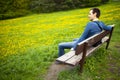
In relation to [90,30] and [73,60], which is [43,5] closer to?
[90,30]

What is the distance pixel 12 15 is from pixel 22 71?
31.1 m

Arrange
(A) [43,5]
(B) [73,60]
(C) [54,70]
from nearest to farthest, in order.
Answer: (B) [73,60] < (C) [54,70] < (A) [43,5]

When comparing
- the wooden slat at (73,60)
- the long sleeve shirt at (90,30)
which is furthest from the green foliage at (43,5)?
the wooden slat at (73,60)

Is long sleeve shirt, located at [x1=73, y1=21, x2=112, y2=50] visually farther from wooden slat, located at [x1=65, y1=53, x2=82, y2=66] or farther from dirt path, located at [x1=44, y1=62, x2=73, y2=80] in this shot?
dirt path, located at [x1=44, y1=62, x2=73, y2=80]

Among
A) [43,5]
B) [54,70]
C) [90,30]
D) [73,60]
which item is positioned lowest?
[43,5]

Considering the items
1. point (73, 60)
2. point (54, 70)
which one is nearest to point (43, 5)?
point (54, 70)

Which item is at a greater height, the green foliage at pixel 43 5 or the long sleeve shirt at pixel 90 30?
the long sleeve shirt at pixel 90 30

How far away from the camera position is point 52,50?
7770mm

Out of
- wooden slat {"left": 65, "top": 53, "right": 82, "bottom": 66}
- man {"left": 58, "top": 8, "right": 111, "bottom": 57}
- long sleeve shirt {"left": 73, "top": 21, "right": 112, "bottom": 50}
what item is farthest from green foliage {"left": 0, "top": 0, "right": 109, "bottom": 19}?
wooden slat {"left": 65, "top": 53, "right": 82, "bottom": 66}

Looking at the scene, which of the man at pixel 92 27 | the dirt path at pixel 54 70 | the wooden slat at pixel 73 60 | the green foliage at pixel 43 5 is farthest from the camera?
the green foliage at pixel 43 5

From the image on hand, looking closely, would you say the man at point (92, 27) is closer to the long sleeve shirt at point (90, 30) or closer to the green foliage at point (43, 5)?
the long sleeve shirt at point (90, 30)

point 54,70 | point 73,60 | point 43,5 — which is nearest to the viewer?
point 73,60

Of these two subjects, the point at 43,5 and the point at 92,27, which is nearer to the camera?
the point at 92,27

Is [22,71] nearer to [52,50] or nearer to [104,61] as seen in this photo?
[52,50]
